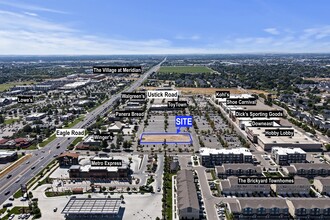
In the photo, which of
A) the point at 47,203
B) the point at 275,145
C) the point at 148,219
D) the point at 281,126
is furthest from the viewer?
the point at 281,126

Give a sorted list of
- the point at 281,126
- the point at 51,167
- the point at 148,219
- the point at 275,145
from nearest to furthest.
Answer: the point at 148,219 < the point at 51,167 < the point at 275,145 < the point at 281,126

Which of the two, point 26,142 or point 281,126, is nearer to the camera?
point 26,142

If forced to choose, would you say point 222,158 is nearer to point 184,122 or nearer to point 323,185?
point 323,185

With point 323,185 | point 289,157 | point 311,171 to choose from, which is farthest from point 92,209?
point 289,157

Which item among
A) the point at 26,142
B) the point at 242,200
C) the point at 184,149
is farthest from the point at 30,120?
the point at 242,200

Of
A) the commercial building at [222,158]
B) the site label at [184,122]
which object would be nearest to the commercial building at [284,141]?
the commercial building at [222,158]

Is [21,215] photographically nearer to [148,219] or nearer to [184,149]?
[148,219]

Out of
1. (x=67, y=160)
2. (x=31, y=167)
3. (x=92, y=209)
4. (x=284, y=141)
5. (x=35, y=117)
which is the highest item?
(x=284, y=141)

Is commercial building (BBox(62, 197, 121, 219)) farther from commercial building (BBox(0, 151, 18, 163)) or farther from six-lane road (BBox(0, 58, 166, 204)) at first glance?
commercial building (BBox(0, 151, 18, 163))
